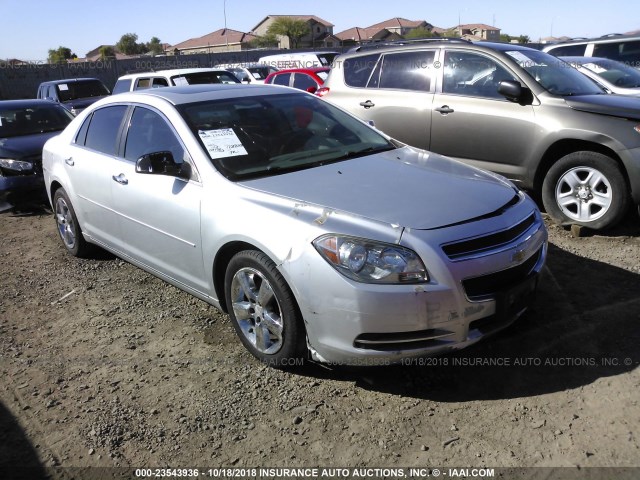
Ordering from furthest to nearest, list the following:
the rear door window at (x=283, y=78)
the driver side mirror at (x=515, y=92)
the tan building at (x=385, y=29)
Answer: the tan building at (x=385, y=29)
the rear door window at (x=283, y=78)
the driver side mirror at (x=515, y=92)

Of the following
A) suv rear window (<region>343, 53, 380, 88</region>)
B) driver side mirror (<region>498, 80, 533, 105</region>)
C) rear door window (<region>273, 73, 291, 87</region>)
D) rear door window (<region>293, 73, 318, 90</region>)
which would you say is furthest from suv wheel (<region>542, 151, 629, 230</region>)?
rear door window (<region>273, 73, 291, 87</region>)

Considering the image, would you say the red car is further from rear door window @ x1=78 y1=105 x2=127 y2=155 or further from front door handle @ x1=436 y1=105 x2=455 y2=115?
rear door window @ x1=78 y1=105 x2=127 y2=155

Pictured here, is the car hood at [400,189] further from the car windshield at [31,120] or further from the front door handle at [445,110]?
the car windshield at [31,120]

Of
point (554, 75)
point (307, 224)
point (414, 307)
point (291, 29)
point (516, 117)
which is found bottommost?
point (414, 307)

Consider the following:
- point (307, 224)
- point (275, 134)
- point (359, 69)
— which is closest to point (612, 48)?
point (359, 69)

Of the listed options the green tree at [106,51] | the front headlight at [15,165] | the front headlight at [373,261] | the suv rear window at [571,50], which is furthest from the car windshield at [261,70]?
the green tree at [106,51]

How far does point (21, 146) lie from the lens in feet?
25.5

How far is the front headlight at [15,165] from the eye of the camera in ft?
24.6

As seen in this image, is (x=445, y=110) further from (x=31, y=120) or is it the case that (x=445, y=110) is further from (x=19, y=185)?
(x=31, y=120)

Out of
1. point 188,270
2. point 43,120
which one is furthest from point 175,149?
point 43,120

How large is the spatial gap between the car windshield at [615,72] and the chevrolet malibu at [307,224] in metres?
5.93

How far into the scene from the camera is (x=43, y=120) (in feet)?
29.2

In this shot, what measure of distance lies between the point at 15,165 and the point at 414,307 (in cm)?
667

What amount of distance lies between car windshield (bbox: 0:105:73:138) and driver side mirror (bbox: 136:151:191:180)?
5.80 metres
